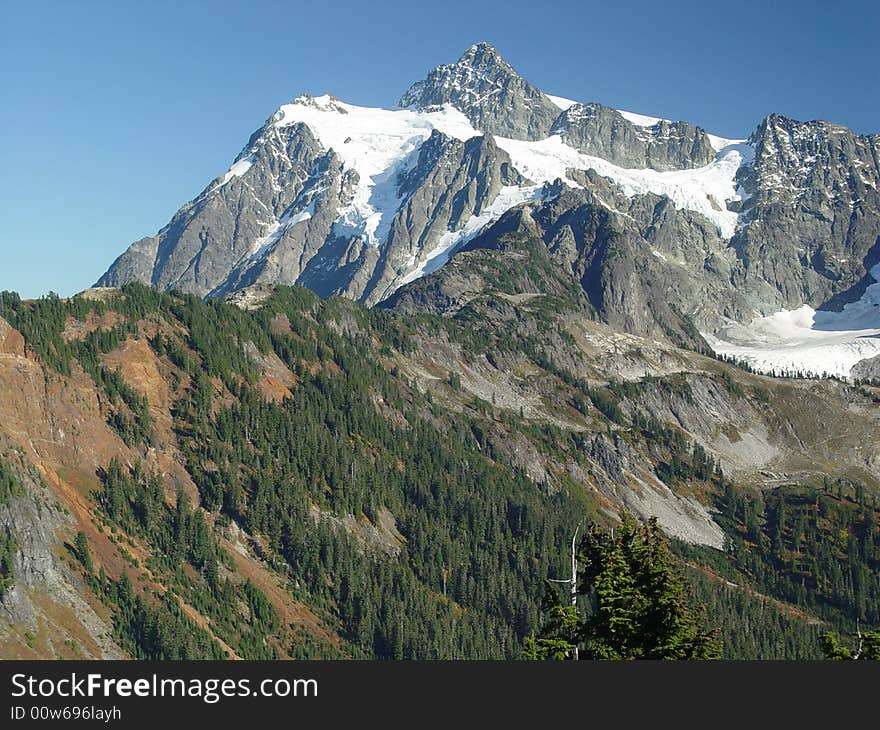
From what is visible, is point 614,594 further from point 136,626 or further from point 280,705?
point 136,626

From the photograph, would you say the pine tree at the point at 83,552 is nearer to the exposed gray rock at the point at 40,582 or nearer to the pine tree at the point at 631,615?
the exposed gray rock at the point at 40,582

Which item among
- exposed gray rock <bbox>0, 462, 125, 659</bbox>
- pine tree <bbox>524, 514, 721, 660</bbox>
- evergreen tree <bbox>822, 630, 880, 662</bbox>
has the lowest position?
evergreen tree <bbox>822, 630, 880, 662</bbox>

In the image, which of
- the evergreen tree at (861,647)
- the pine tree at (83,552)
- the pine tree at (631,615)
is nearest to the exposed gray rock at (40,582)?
the pine tree at (83,552)

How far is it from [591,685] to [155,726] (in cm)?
1740

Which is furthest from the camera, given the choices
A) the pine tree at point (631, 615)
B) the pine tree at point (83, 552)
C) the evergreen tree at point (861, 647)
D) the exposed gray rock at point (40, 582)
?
the pine tree at point (83, 552)

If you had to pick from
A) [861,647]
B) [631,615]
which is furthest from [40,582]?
[861,647]

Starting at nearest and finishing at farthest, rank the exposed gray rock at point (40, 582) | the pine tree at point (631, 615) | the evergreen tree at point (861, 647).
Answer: the pine tree at point (631, 615)
the evergreen tree at point (861, 647)
the exposed gray rock at point (40, 582)

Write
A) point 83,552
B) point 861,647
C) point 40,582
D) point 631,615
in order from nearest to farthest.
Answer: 1. point 631,615
2. point 861,647
3. point 40,582
4. point 83,552

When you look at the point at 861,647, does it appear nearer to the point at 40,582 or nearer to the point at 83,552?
the point at 40,582

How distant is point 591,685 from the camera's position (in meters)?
43.2

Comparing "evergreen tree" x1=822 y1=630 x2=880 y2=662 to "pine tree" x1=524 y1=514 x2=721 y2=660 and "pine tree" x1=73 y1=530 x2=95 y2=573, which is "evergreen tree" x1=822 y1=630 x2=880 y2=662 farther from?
"pine tree" x1=73 y1=530 x2=95 y2=573

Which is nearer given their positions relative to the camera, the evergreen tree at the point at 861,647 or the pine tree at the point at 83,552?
the evergreen tree at the point at 861,647

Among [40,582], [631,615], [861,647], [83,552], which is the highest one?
[83,552]

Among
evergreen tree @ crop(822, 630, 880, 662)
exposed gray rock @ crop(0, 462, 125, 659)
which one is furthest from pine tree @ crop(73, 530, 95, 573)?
evergreen tree @ crop(822, 630, 880, 662)
